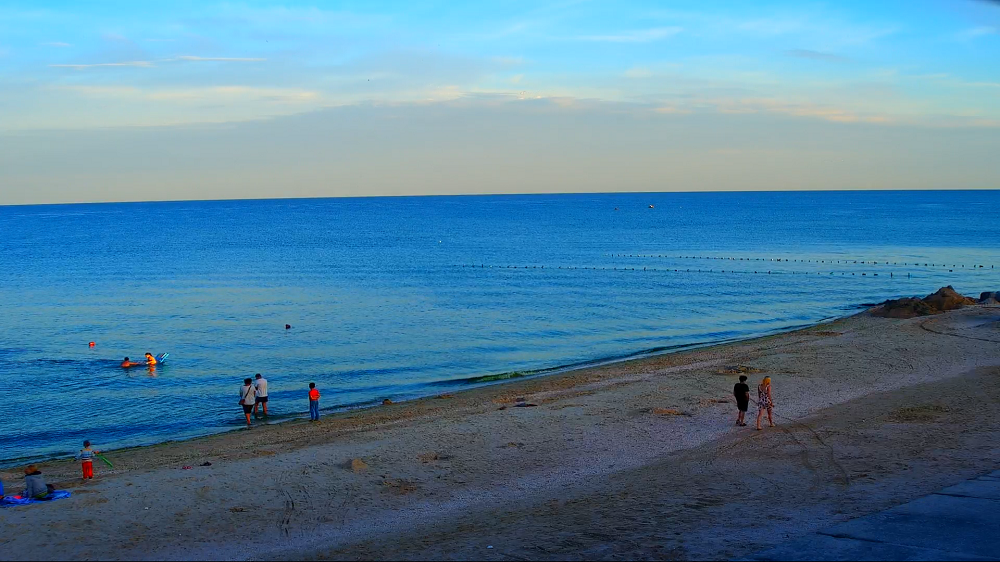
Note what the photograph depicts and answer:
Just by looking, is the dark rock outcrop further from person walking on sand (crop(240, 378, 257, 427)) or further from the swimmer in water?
the swimmer in water

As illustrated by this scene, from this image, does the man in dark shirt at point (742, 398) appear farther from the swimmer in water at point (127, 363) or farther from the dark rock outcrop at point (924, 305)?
the dark rock outcrop at point (924, 305)

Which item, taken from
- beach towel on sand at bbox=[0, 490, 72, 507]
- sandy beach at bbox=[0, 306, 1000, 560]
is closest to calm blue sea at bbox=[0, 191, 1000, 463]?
sandy beach at bbox=[0, 306, 1000, 560]

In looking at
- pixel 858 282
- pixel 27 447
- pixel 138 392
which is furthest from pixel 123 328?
pixel 858 282

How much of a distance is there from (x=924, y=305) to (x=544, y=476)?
3141 centimetres

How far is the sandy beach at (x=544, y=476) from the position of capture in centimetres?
1255

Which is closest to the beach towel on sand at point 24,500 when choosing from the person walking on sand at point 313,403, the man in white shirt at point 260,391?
the person walking on sand at point 313,403

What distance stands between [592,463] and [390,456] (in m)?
4.33

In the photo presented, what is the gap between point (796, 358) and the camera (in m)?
29.7

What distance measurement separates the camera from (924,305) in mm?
40344

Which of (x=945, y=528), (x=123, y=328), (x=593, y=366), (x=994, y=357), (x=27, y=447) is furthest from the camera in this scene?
(x=123, y=328)

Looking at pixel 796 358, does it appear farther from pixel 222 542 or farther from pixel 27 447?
pixel 27 447

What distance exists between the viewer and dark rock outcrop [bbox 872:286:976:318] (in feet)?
131

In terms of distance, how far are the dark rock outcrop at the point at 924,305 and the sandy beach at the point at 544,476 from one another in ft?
48.7

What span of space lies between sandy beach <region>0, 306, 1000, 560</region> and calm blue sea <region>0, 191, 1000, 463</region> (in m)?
4.25
